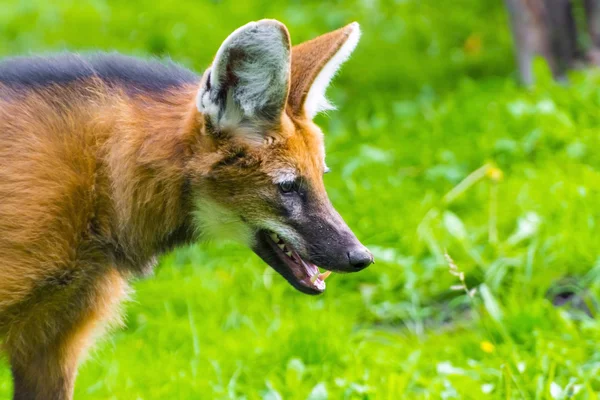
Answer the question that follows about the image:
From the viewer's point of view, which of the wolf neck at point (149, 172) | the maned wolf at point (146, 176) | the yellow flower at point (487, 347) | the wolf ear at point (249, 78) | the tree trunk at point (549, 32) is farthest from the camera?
the tree trunk at point (549, 32)

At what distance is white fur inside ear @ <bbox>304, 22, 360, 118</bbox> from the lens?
3.00m

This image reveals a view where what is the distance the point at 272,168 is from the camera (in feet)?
9.32

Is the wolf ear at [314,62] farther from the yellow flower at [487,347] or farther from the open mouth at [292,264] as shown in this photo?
the yellow flower at [487,347]

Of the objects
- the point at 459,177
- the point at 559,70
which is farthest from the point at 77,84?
the point at 559,70

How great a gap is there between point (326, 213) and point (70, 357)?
1100 mm

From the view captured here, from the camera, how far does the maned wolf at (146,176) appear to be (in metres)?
2.74

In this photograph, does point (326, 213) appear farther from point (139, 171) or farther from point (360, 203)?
point (360, 203)

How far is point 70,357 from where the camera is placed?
10.4 feet

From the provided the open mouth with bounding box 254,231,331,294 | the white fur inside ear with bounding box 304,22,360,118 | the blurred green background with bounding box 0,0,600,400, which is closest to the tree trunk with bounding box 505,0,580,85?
the blurred green background with bounding box 0,0,600,400

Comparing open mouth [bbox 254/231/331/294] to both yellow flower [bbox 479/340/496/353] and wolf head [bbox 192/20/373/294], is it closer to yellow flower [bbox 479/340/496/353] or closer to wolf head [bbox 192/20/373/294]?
wolf head [bbox 192/20/373/294]

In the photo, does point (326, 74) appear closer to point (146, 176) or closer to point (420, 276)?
point (146, 176)

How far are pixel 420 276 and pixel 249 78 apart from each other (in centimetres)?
203

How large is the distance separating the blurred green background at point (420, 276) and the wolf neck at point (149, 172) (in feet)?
2.05

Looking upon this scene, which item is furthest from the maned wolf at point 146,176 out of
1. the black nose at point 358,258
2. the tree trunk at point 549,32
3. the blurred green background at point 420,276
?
the tree trunk at point 549,32
